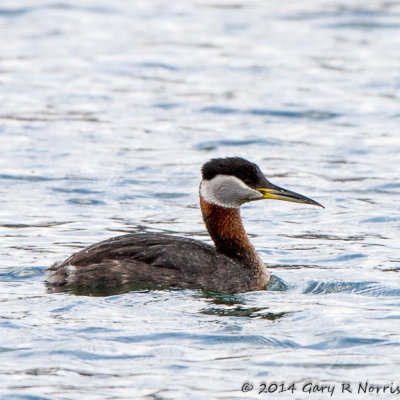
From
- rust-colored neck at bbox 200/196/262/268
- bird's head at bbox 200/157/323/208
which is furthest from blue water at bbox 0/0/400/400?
bird's head at bbox 200/157/323/208

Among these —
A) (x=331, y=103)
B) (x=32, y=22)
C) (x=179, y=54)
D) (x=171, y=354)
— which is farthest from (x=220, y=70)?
(x=171, y=354)

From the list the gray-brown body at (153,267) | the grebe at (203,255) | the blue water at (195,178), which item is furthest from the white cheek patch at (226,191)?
the blue water at (195,178)

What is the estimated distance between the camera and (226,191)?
11.5 meters

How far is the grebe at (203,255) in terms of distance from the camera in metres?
10.8

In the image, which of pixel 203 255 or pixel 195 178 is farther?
pixel 195 178

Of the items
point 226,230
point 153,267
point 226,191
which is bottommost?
point 153,267

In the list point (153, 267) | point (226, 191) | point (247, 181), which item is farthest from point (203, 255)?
point (247, 181)

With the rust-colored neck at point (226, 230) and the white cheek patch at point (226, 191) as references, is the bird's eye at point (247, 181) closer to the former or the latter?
the white cheek patch at point (226, 191)

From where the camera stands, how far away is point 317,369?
885cm

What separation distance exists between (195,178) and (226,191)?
15.3ft

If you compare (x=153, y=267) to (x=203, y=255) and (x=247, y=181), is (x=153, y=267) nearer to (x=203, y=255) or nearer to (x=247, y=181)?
(x=203, y=255)

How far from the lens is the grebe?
10844 mm

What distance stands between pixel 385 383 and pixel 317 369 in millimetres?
531

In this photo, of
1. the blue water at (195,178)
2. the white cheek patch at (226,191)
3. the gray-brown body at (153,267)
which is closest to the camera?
the blue water at (195,178)
